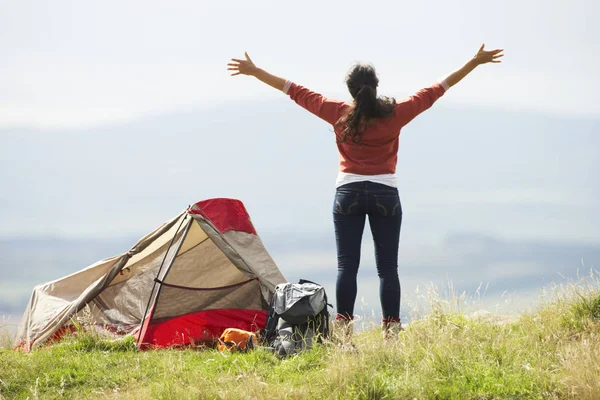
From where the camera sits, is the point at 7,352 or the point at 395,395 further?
→ the point at 7,352

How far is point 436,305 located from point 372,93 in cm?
213

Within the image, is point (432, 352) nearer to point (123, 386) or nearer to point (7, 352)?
point (123, 386)

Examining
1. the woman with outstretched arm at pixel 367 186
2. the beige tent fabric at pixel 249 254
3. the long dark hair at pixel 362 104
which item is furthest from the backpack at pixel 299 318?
the long dark hair at pixel 362 104

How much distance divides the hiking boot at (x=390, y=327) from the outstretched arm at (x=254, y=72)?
2.29 metres

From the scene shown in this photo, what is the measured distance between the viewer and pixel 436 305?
6.83 metres

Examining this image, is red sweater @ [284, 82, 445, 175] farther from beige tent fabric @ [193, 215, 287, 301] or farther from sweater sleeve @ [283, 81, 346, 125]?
beige tent fabric @ [193, 215, 287, 301]

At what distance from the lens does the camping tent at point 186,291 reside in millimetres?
7473

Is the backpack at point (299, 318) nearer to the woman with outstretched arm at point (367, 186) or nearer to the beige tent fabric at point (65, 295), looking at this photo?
the woman with outstretched arm at point (367, 186)

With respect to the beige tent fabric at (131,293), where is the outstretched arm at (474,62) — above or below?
above

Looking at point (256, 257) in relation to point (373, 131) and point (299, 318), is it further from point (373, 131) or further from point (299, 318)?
point (373, 131)

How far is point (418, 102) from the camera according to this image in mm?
6332

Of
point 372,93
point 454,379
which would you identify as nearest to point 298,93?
point 372,93

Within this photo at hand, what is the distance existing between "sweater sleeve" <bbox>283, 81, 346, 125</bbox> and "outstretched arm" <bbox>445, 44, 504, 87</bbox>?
3.55 ft

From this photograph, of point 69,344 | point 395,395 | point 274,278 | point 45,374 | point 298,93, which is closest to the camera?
point 395,395
